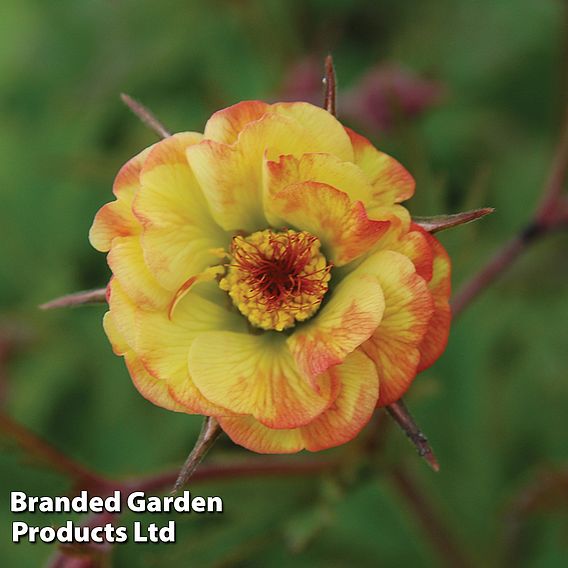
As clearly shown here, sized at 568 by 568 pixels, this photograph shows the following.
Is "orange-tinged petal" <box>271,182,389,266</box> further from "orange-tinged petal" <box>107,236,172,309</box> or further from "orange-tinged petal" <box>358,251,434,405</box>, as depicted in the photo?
"orange-tinged petal" <box>107,236,172,309</box>

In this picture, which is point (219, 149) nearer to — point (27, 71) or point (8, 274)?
point (8, 274)

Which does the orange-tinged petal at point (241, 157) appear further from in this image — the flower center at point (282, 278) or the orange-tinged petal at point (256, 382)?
the orange-tinged petal at point (256, 382)

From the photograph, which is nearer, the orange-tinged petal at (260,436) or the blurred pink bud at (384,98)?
the orange-tinged petal at (260,436)

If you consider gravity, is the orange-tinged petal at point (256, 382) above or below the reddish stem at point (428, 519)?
above

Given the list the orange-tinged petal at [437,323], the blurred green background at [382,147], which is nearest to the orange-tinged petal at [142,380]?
the orange-tinged petal at [437,323]

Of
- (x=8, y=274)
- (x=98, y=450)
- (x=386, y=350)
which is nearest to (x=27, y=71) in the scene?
(x=8, y=274)

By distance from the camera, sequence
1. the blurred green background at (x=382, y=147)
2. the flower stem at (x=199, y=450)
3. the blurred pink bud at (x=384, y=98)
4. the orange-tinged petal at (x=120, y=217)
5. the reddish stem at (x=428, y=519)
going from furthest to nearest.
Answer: the blurred pink bud at (x=384, y=98) < the blurred green background at (x=382, y=147) < the reddish stem at (x=428, y=519) < the orange-tinged petal at (x=120, y=217) < the flower stem at (x=199, y=450)
